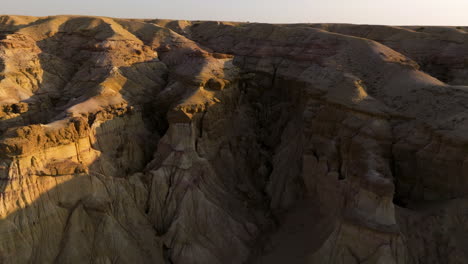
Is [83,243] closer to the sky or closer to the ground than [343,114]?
closer to the ground

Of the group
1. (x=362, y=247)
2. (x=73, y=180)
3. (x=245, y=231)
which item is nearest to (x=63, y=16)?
(x=73, y=180)

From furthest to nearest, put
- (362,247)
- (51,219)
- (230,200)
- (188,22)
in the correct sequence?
(188,22), (230,200), (51,219), (362,247)

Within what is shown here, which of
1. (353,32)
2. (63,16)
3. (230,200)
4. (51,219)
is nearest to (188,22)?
(63,16)

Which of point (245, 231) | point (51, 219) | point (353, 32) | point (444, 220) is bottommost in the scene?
point (245, 231)

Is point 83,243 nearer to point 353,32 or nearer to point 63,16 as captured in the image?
point 63,16

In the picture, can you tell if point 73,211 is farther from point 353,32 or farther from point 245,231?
point 353,32

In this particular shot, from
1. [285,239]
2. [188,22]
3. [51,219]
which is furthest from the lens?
[188,22]

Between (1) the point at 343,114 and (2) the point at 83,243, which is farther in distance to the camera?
(1) the point at 343,114
